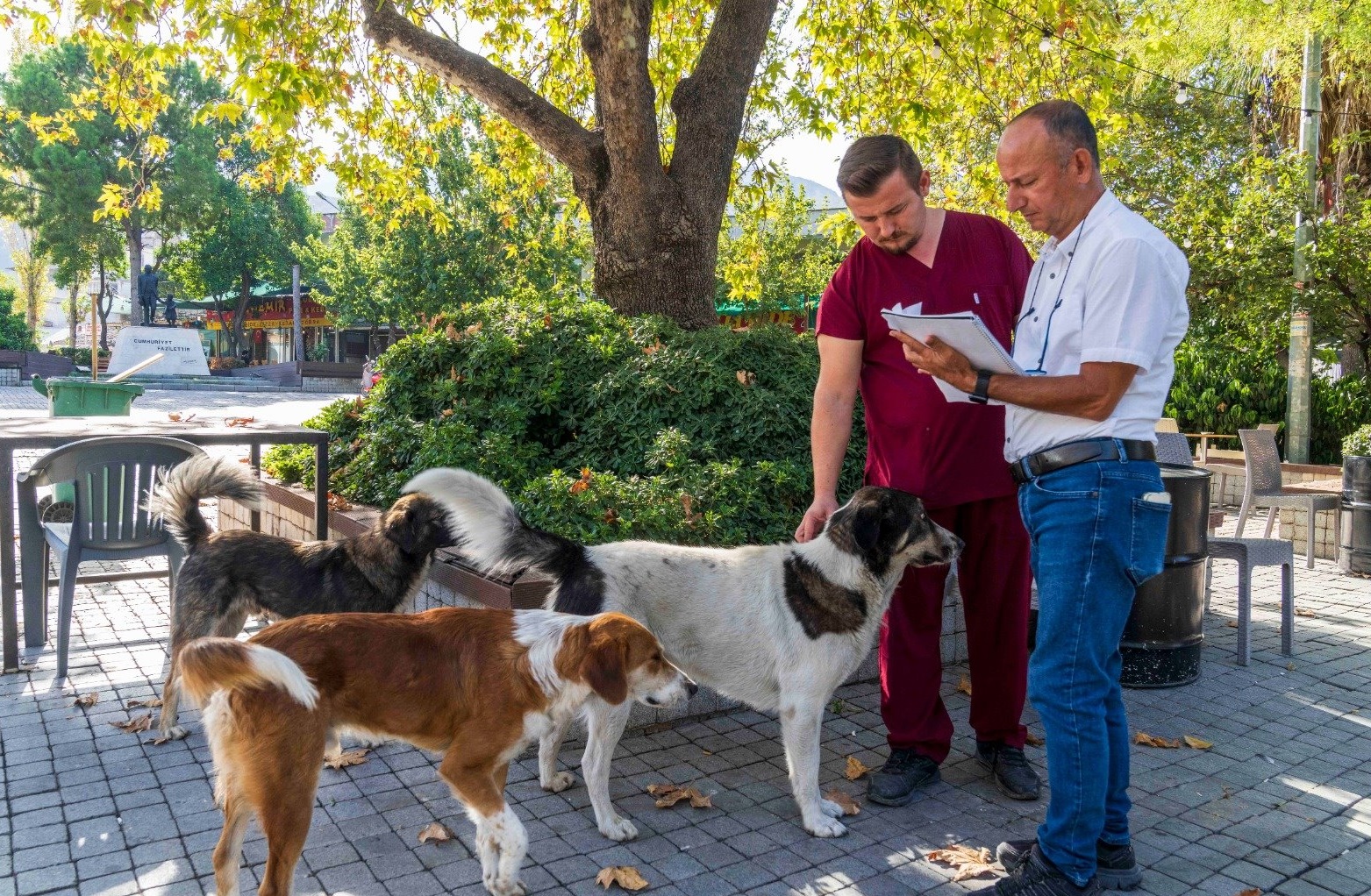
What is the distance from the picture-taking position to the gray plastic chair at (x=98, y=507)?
504cm

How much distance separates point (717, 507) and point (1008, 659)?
1876 mm

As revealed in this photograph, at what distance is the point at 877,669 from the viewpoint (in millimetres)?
5457

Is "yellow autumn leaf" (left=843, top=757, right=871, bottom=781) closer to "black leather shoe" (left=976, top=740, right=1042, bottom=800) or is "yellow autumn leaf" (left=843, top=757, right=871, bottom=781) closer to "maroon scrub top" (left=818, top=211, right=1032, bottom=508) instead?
"black leather shoe" (left=976, top=740, right=1042, bottom=800)

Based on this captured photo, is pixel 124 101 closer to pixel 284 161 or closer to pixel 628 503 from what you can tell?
pixel 284 161

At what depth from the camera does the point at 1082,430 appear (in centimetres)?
291

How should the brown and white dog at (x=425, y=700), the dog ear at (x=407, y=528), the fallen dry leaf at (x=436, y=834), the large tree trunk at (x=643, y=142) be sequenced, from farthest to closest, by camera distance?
1. the large tree trunk at (x=643, y=142)
2. the dog ear at (x=407, y=528)
3. the fallen dry leaf at (x=436, y=834)
4. the brown and white dog at (x=425, y=700)

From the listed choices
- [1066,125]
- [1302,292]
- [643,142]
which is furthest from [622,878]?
[1302,292]

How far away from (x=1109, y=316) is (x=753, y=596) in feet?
5.56

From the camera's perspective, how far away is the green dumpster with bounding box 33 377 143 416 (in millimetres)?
9117

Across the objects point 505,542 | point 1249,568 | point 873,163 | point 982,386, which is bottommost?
point 1249,568

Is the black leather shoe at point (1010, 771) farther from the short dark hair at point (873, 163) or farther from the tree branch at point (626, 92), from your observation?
the tree branch at point (626, 92)

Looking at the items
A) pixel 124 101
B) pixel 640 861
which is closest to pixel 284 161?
pixel 124 101

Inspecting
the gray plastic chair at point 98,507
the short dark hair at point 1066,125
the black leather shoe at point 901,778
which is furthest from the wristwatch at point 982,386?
the gray plastic chair at point 98,507

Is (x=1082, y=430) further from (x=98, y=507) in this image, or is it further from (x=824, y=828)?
(x=98, y=507)
